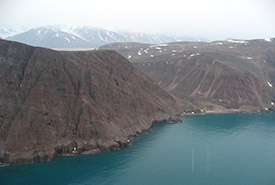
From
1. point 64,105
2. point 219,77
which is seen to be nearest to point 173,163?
point 64,105

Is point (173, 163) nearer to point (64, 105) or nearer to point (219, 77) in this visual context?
point (64, 105)

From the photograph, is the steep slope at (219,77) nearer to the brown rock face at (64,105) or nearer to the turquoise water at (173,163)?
the turquoise water at (173,163)

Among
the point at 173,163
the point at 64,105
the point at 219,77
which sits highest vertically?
the point at 219,77

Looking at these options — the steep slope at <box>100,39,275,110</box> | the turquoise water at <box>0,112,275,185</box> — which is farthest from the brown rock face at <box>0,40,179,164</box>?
the steep slope at <box>100,39,275,110</box>

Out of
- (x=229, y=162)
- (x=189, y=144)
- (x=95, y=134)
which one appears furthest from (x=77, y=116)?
(x=229, y=162)

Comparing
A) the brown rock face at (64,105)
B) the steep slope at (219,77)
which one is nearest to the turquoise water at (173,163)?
the brown rock face at (64,105)
